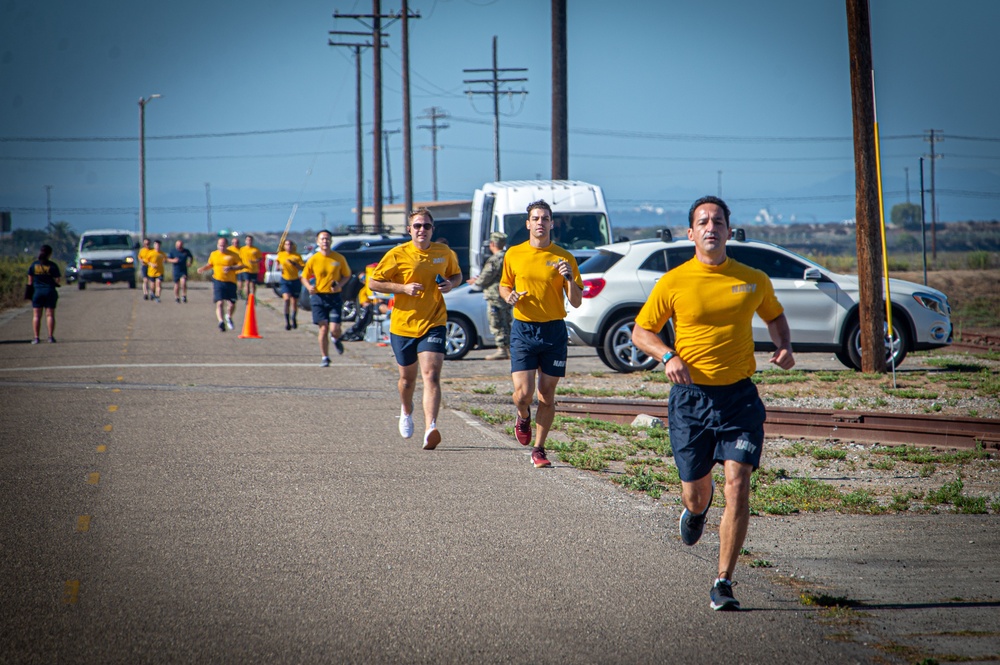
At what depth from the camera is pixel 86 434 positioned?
10.5m

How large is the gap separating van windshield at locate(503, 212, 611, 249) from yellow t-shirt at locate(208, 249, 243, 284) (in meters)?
6.13

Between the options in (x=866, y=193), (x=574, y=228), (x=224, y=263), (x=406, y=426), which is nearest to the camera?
(x=406, y=426)

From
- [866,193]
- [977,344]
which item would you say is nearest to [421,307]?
[866,193]

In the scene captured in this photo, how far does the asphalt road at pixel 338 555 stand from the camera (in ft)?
16.0

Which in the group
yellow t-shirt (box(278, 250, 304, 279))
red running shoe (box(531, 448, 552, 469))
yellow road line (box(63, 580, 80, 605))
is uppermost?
yellow t-shirt (box(278, 250, 304, 279))

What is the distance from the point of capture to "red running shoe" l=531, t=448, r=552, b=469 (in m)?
9.04

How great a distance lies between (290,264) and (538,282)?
15.1 meters

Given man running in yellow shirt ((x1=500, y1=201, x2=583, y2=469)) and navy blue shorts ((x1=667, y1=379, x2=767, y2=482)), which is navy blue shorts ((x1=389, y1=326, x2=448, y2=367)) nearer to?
man running in yellow shirt ((x1=500, y1=201, x2=583, y2=469))

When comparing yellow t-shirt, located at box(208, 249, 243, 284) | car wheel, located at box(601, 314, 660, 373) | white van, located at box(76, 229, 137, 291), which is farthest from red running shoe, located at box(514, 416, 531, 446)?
white van, located at box(76, 229, 137, 291)

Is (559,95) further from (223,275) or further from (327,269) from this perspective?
(327,269)

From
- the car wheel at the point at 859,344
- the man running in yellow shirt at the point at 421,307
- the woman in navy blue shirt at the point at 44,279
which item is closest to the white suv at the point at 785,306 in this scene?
the car wheel at the point at 859,344

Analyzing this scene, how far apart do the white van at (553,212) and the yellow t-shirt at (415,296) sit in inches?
486

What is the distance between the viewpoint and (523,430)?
31.8ft

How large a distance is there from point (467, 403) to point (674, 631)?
27.0 ft
